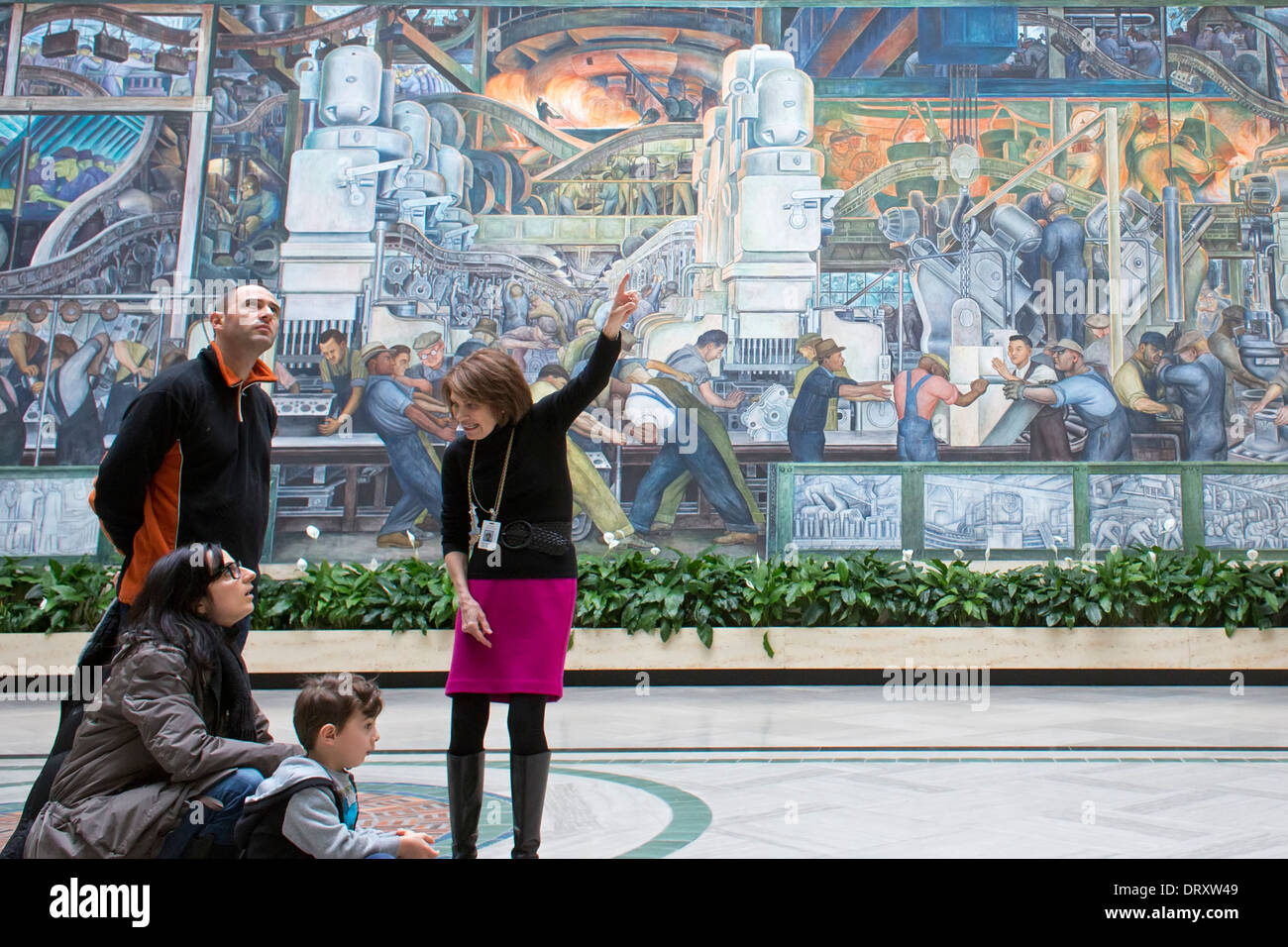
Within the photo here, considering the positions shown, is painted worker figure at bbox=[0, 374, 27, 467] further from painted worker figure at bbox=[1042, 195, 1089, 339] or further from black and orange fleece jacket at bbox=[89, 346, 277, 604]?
painted worker figure at bbox=[1042, 195, 1089, 339]

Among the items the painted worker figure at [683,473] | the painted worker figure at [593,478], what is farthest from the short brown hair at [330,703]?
the painted worker figure at [683,473]

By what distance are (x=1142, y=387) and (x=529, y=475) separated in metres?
10.6

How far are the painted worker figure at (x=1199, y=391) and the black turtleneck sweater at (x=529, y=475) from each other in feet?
34.8

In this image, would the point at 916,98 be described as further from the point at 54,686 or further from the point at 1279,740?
the point at 54,686

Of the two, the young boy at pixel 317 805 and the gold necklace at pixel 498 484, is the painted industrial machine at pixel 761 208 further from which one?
the young boy at pixel 317 805

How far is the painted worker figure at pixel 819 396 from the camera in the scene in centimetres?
1168

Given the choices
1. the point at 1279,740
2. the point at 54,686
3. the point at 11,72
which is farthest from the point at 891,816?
the point at 11,72

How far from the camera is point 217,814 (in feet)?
7.17

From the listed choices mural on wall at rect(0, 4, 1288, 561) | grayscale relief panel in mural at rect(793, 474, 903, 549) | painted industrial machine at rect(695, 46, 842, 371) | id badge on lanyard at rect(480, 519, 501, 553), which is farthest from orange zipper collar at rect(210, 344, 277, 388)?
painted industrial machine at rect(695, 46, 842, 371)

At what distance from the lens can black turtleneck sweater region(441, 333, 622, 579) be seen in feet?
9.00

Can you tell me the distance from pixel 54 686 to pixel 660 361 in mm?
6701

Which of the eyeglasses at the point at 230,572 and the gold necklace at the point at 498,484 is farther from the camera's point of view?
the gold necklace at the point at 498,484

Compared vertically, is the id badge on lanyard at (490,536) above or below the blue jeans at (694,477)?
below
